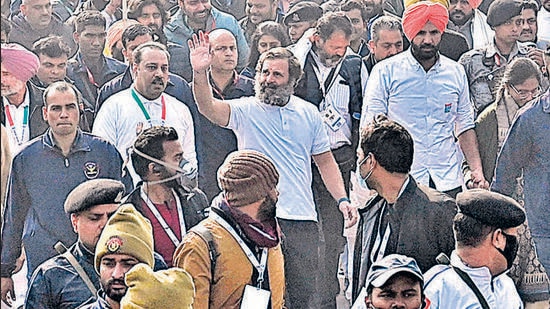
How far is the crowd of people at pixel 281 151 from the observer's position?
3.96 metres

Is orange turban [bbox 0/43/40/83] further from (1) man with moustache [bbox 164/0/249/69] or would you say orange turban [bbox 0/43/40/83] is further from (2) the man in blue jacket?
(1) man with moustache [bbox 164/0/249/69]

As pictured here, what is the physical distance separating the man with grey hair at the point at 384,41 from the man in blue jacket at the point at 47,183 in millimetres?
1593

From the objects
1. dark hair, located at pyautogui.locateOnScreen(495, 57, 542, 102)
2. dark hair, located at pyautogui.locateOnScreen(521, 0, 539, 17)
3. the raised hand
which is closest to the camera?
the raised hand

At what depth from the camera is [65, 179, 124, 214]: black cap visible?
13.9 feet

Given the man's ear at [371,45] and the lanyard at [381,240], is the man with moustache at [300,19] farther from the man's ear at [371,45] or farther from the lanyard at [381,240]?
the lanyard at [381,240]

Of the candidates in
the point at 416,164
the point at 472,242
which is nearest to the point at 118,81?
the point at 416,164

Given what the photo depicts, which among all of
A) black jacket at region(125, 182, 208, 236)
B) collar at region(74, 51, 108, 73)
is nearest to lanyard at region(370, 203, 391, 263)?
black jacket at region(125, 182, 208, 236)

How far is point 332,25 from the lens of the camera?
229 inches

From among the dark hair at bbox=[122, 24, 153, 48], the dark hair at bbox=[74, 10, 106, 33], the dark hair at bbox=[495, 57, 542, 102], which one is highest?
the dark hair at bbox=[74, 10, 106, 33]

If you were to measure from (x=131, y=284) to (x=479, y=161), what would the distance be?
2743mm

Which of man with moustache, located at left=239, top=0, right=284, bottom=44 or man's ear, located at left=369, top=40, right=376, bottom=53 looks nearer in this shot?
man's ear, located at left=369, top=40, right=376, bottom=53

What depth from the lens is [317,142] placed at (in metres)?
5.27

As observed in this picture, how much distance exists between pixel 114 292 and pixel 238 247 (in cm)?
62

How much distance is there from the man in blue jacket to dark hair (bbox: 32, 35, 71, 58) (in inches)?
32.9
